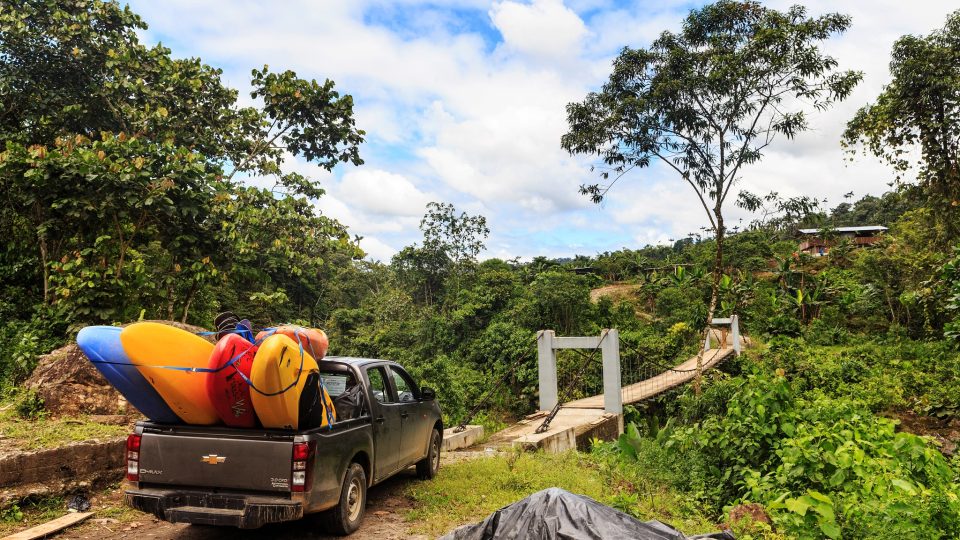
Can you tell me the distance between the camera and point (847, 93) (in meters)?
12.4

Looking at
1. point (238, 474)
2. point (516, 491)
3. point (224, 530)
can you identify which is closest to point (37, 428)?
point (224, 530)

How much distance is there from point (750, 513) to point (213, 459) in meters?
4.49

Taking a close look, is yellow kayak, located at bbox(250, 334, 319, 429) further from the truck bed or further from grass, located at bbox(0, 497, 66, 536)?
grass, located at bbox(0, 497, 66, 536)

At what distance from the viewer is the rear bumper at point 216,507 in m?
4.12

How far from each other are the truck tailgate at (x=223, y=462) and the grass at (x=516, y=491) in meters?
1.51

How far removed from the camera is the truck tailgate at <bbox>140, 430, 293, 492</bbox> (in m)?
4.20

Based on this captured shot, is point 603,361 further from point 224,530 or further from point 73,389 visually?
point 73,389

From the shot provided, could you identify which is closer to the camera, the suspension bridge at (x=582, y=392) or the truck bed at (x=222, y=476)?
the truck bed at (x=222, y=476)

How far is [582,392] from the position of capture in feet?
56.3

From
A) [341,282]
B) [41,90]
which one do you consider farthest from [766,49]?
[341,282]

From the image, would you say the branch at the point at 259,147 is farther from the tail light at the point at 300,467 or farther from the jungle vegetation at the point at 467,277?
the tail light at the point at 300,467

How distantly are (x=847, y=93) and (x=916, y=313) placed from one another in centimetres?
1468

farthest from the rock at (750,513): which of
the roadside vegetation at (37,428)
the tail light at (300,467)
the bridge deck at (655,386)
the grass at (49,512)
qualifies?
the bridge deck at (655,386)

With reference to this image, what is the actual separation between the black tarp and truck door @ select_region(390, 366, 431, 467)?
2.61m
